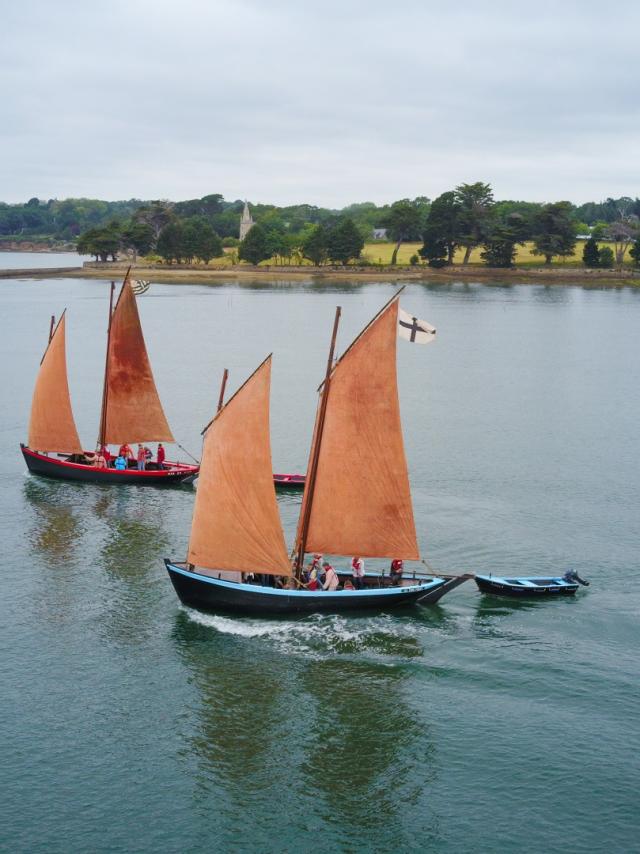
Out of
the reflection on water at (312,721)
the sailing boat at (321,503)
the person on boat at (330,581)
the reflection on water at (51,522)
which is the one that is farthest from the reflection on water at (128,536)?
the person on boat at (330,581)

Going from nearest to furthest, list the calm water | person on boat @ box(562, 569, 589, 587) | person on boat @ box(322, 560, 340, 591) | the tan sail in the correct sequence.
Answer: the calm water < person on boat @ box(322, 560, 340, 591) < person on boat @ box(562, 569, 589, 587) < the tan sail

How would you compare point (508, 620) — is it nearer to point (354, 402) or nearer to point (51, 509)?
point (354, 402)

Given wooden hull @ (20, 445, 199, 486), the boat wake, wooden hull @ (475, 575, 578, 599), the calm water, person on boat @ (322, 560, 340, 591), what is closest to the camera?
the calm water

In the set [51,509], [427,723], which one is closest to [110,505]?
[51,509]

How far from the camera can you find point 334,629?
1768 inches

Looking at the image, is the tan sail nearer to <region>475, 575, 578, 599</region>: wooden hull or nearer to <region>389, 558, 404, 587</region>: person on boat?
<region>389, 558, 404, 587</region>: person on boat

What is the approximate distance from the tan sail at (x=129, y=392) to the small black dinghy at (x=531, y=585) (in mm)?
29803

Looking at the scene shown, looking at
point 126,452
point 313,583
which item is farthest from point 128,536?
point 313,583

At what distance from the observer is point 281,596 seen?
150 feet

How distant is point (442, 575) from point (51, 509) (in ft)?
88.1

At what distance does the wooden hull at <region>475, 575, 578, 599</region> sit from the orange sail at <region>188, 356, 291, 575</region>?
957cm

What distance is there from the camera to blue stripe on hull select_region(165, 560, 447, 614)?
150 ft

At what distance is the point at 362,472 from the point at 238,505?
6.04 m

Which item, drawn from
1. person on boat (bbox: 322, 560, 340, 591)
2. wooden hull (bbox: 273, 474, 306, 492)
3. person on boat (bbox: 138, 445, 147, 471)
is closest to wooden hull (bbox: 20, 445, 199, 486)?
person on boat (bbox: 138, 445, 147, 471)
